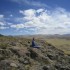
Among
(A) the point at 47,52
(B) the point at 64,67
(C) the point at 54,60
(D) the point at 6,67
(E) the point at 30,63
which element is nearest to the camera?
(D) the point at 6,67

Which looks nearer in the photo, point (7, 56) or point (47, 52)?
point (7, 56)

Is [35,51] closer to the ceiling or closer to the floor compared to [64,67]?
closer to the ceiling

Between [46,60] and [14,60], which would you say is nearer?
[14,60]

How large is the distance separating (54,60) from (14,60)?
7.19 metres

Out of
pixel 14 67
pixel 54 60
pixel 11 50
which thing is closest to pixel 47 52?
pixel 54 60

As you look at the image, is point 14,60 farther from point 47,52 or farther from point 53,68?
point 47,52

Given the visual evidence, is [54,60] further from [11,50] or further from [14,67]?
[14,67]

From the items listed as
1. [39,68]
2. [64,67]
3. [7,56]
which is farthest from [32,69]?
[64,67]

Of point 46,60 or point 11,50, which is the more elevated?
point 11,50

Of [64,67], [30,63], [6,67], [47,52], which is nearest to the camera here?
[6,67]

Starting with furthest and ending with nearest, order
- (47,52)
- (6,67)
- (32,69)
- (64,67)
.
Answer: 1. (47,52)
2. (64,67)
3. (32,69)
4. (6,67)

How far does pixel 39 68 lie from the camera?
900 inches

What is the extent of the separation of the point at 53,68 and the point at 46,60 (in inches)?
71.9

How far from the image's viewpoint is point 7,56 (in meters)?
22.5
